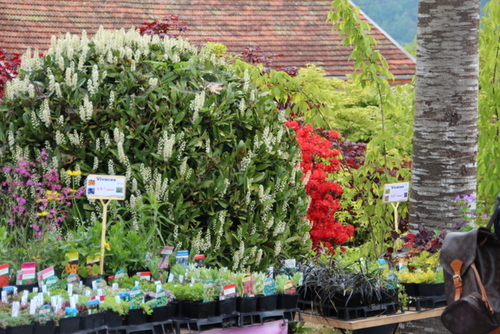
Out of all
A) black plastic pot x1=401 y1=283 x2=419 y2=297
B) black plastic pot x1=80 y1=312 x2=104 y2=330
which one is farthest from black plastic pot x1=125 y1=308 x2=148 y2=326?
black plastic pot x1=401 y1=283 x2=419 y2=297

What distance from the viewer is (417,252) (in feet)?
16.4

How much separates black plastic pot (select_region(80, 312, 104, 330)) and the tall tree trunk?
2.66 metres

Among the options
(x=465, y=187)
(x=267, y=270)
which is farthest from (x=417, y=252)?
(x=267, y=270)

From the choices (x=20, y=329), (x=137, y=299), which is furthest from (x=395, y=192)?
(x=20, y=329)

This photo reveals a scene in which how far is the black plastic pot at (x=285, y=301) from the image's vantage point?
4.07 metres

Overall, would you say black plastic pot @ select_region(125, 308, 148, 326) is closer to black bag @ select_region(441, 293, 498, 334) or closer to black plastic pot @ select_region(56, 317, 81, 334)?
black plastic pot @ select_region(56, 317, 81, 334)

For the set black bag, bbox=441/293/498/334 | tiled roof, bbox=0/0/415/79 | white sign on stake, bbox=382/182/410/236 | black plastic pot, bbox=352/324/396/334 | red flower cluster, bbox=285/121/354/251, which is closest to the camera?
black bag, bbox=441/293/498/334

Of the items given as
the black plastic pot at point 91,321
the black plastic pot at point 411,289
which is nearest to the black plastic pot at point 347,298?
the black plastic pot at point 411,289

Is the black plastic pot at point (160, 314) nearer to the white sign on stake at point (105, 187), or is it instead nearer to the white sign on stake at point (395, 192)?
the white sign on stake at point (105, 187)

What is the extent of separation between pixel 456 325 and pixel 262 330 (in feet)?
3.82

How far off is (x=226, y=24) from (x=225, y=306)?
11649 mm

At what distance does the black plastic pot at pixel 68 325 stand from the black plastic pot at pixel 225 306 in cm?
76

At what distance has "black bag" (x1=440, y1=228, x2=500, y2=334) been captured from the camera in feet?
10.2

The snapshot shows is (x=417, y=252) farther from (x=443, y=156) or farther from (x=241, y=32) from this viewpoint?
(x=241, y=32)
